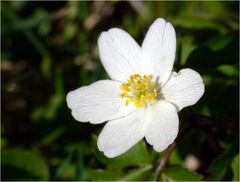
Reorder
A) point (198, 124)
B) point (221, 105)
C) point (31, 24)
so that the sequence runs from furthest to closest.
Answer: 1. point (31, 24)
2. point (221, 105)
3. point (198, 124)

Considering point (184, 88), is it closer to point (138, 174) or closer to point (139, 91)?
point (139, 91)

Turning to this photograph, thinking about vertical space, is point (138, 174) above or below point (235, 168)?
above

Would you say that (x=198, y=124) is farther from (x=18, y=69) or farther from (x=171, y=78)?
(x=18, y=69)

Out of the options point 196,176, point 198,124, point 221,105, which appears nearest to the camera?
point 196,176

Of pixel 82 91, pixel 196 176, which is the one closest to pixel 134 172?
pixel 196 176

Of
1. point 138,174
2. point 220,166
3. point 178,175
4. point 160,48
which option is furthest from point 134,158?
point 160,48

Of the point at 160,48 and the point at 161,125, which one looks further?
the point at 160,48
